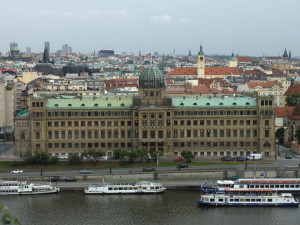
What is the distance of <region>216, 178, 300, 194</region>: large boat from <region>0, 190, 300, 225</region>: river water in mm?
6082

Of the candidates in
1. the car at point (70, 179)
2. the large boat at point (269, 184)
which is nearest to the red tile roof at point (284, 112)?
the large boat at point (269, 184)

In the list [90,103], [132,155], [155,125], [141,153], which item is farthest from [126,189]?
[90,103]

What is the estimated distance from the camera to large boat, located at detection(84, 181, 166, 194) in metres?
114

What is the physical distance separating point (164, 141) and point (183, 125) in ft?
17.6

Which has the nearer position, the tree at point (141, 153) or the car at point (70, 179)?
the car at point (70, 179)

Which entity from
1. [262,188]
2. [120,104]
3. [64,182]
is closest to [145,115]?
[120,104]

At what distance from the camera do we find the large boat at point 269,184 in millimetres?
110938

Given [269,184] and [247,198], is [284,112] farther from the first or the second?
[247,198]

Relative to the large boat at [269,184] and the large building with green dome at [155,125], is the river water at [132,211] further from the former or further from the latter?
the large building with green dome at [155,125]

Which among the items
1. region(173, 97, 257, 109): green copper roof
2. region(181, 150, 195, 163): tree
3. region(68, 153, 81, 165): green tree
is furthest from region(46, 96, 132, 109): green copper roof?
region(181, 150, 195, 163): tree

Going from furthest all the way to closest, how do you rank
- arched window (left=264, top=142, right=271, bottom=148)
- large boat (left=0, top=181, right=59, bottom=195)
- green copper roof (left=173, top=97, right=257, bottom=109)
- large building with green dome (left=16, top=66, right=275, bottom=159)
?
green copper roof (left=173, top=97, right=257, bottom=109)
arched window (left=264, top=142, right=271, bottom=148)
large building with green dome (left=16, top=66, right=275, bottom=159)
large boat (left=0, top=181, right=59, bottom=195)

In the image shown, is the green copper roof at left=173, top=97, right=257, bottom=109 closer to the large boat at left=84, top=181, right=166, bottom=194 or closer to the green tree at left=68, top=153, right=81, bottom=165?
the green tree at left=68, top=153, right=81, bottom=165

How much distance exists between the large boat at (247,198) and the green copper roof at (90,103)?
37787 mm

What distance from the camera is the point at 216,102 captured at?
139000mm
